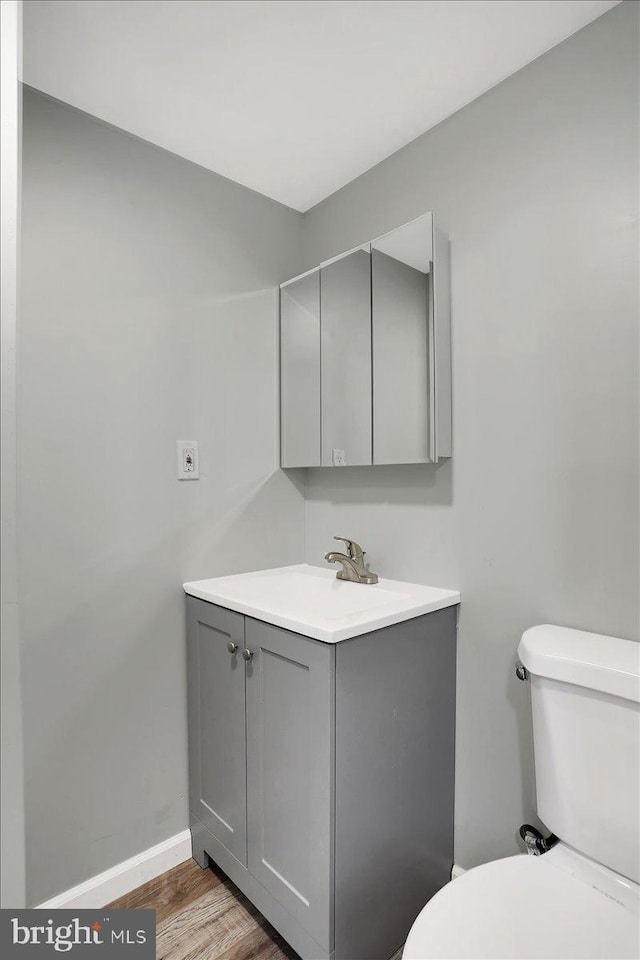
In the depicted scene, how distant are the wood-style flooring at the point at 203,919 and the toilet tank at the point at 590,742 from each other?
679 millimetres

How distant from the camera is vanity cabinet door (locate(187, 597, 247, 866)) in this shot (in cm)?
144

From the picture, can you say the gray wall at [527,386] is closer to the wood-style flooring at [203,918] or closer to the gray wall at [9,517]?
the wood-style flooring at [203,918]

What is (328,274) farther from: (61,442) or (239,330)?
(61,442)

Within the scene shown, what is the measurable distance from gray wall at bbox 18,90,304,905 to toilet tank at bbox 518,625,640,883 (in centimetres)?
108

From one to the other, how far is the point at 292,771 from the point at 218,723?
359 millimetres

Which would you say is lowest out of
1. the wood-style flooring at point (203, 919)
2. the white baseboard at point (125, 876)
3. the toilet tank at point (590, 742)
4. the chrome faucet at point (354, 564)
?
the wood-style flooring at point (203, 919)

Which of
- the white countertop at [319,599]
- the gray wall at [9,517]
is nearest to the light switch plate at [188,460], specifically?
the white countertop at [319,599]

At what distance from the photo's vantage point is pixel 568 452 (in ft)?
4.18

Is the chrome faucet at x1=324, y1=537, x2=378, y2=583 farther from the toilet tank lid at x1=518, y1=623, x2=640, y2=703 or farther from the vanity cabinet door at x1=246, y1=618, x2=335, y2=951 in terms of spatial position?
the toilet tank lid at x1=518, y1=623, x2=640, y2=703

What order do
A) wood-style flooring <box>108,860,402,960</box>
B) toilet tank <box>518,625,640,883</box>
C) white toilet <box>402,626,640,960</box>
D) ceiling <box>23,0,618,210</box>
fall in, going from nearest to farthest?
1. white toilet <box>402,626,640,960</box>
2. toilet tank <box>518,625,640,883</box>
3. ceiling <box>23,0,618,210</box>
4. wood-style flooring <box>108,860,402,960</box>

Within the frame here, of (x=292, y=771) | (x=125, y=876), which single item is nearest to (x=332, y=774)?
(x=292, y=771)

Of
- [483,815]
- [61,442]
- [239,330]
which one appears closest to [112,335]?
[61,442]

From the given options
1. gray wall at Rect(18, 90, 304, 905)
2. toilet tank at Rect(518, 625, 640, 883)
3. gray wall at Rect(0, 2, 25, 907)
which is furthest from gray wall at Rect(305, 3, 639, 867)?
gray wall at Rect(0, 2, 25, 907)

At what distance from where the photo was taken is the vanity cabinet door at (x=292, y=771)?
117 cm
